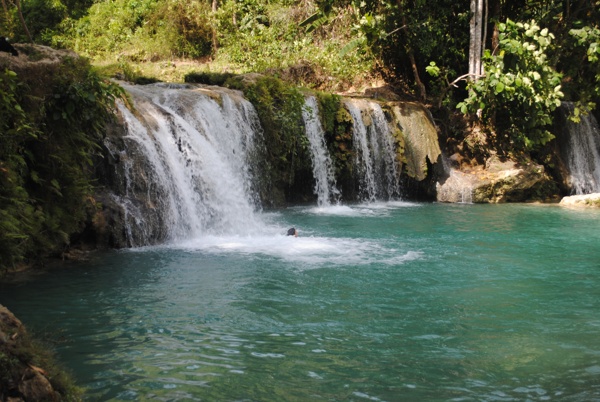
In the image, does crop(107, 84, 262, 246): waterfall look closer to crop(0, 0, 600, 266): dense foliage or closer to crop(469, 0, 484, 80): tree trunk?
crop(0, 0, 600, 266): dense foliage

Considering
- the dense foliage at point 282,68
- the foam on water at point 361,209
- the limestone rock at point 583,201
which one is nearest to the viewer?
the dense foliage at point 282,68

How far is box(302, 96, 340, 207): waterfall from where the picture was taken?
1598cm

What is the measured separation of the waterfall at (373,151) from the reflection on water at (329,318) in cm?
614

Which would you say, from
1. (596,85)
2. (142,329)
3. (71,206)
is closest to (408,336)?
(142,329)

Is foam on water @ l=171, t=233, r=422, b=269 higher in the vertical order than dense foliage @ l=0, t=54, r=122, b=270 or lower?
lower

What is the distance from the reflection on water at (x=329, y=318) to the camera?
4887 millimetres

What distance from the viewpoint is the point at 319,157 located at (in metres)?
16.3

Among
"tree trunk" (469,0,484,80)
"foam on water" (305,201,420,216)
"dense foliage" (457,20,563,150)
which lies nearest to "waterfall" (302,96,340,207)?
"foam on water" (305,201,420,216)

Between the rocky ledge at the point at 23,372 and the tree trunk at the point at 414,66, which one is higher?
the tree trunk at the point at 414,66

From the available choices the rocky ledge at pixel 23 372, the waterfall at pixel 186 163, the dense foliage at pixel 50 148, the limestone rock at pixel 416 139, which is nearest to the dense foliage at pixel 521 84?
the limestone rock at pixel 416 139

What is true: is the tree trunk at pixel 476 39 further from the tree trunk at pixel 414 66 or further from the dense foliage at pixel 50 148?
the dense foliage at pixel 50 148

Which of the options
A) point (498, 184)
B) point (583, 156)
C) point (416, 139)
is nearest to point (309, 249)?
point (416, 139)

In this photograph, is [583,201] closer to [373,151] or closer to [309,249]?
[373,151]

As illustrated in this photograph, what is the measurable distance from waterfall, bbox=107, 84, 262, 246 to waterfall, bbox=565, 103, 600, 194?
10274 mm
